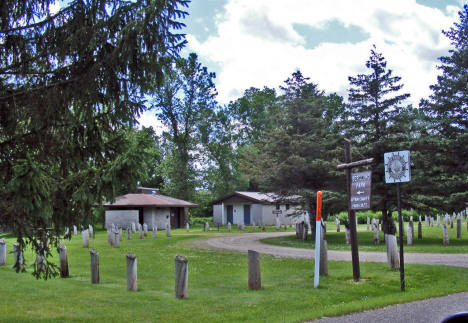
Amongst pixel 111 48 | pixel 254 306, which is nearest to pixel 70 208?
pixel 111 48

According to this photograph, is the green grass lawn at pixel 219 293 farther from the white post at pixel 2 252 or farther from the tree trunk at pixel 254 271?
the white post at pixel 2 252

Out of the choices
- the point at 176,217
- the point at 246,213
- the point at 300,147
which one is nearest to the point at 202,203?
the point at 246,213

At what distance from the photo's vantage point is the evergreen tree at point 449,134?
2278 cm

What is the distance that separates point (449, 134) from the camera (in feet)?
80.7

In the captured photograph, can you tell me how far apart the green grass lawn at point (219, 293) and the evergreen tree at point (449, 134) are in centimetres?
988

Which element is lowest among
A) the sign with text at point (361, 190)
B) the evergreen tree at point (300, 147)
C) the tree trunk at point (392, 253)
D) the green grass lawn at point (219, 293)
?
the green grass lawn at point (219, 293)

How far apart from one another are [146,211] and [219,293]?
36.7 metres

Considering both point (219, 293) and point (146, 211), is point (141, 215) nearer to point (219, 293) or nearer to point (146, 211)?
point (146, 211)

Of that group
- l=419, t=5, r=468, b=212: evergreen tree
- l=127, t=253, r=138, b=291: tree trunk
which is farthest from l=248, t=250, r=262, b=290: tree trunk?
l=419, t=5, r=468, b=212: evergreen tree

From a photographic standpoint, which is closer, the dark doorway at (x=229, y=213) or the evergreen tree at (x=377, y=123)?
the evergreen tree at (x=377, y=123)

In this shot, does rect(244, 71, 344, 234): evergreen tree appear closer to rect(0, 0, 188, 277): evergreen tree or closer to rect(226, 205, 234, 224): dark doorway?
rect(0, 0, 188, 277): evergreen tree

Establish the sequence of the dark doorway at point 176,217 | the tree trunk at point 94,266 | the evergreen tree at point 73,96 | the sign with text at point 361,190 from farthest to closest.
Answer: the dark doorway at point 176,217 → the tree trunk at point 94,266 → the sign with text at point 361,190 → the evergreen tree at point 73,96

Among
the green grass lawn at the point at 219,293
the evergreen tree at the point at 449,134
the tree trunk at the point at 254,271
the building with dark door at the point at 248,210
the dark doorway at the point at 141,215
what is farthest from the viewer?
the building with dark door at the point at 248,210

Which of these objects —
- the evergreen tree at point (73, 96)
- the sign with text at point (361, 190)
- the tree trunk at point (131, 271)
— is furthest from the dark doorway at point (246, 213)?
the evergreen tree at point (73, 96)
